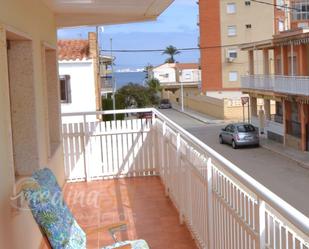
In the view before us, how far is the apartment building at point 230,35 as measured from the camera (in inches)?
1996

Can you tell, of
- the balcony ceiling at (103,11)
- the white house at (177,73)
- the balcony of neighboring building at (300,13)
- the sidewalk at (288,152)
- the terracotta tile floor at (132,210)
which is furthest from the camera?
the white house at (177,73)

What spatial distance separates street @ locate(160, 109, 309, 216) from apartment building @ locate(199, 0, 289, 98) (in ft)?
62.8

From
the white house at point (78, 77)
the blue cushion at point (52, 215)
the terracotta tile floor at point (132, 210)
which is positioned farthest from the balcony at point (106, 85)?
the blue cushion at point (52, 215)

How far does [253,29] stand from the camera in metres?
51.2

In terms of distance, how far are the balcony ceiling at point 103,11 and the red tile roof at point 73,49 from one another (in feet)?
41.8

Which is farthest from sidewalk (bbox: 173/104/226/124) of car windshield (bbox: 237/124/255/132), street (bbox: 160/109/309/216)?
car windshield (bbox: 237/124/255/132)

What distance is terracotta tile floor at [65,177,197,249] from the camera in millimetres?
5418

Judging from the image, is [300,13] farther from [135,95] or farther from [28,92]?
[28,92]

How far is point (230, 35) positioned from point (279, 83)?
23.7m

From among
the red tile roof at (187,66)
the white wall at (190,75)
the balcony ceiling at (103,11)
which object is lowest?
the balcony ceiling at (103,11)

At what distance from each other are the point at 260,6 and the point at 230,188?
50.1m

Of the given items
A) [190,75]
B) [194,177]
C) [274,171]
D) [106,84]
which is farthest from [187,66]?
[194,177]

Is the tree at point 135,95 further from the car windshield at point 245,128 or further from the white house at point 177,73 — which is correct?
the car windshield at point 245,128

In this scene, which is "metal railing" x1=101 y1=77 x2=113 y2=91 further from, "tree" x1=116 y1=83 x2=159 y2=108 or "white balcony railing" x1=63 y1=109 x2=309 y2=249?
"white balcony railing" x1=63 y1=109 x2=309 y2=249
